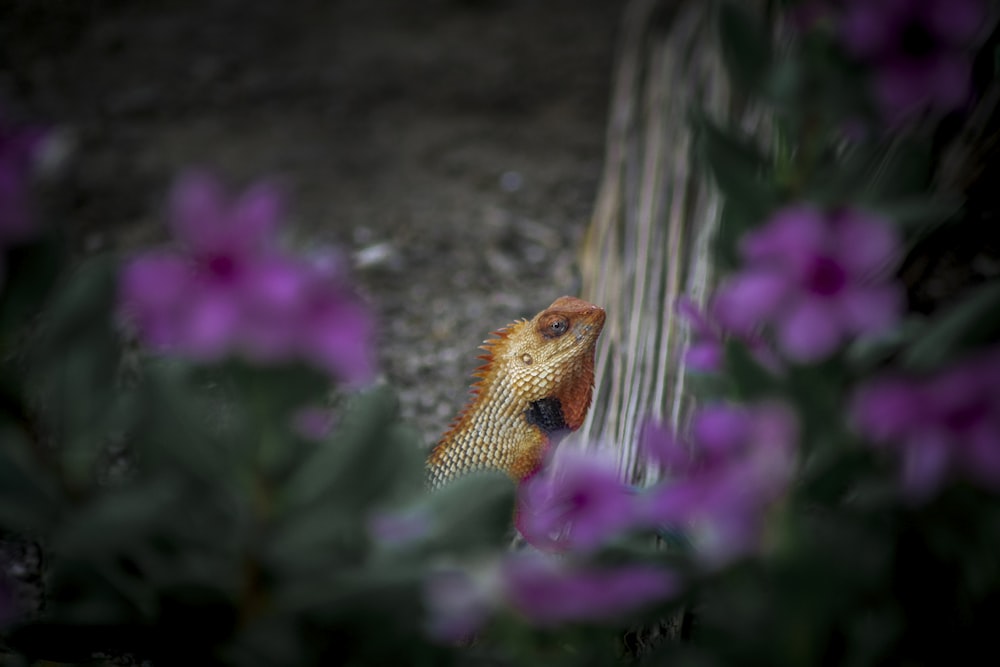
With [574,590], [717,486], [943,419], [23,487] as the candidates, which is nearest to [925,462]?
[943,419]

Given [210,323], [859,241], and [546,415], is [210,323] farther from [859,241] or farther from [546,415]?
[546,415]

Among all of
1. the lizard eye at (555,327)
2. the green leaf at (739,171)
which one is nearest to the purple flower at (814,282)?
the green leaf at (739,171)

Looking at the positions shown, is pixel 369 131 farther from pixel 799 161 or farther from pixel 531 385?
pixel 799 161

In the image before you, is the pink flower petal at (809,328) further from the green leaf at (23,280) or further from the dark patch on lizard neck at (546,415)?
the dark patch on lizard neck at (546,415)

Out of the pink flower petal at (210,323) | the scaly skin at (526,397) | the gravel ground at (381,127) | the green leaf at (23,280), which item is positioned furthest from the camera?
the gravel ground at (381,127)

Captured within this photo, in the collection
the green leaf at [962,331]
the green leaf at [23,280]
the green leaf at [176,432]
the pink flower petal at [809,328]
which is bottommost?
the green leaf at [176,432]

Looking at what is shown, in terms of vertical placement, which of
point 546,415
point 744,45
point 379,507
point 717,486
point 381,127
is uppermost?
point 744,45

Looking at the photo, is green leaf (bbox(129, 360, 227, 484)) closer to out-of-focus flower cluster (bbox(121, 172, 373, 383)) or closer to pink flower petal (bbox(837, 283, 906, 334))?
out-of-focus flower cluster (bbox(121, 172, 373, 383))

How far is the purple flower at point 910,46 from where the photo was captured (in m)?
0.65

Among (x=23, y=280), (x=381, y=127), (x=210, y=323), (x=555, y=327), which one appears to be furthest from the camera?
(x=381, y=127)

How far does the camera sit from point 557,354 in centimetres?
161

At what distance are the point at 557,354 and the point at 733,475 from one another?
3.17ft

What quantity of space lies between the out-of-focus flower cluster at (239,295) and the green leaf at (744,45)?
41 cm

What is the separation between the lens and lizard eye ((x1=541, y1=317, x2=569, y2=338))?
160 cm
